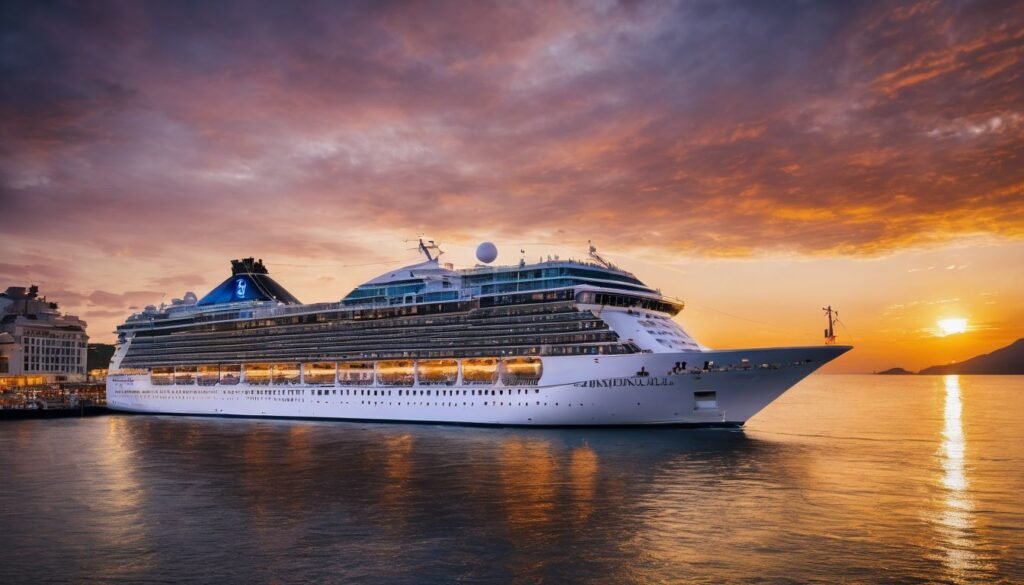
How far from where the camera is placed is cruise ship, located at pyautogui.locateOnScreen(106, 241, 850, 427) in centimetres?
4803

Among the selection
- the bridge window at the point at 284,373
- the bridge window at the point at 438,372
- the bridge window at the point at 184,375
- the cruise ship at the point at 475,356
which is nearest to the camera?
the cruise ship at the point at 475,356

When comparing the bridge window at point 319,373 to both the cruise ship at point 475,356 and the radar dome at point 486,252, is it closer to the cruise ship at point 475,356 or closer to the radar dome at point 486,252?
the cruise ship at point 475,356

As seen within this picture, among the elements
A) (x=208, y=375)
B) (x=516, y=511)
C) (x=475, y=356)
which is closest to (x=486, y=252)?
(x=475, y=356)

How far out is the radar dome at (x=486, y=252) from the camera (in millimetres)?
62969

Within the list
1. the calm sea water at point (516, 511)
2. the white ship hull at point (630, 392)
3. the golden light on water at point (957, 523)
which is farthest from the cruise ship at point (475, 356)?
the golden light on water at point (957, 523)

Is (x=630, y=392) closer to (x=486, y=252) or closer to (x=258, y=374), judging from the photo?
(x=486, y=252)

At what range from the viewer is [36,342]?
16238 cm

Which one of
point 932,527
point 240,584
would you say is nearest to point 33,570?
point 240,584

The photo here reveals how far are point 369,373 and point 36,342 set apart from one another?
445ft

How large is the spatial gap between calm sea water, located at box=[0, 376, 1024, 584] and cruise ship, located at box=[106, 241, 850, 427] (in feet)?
10.9

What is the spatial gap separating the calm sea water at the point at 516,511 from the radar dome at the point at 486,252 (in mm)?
19543

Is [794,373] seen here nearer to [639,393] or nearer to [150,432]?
[639,393]

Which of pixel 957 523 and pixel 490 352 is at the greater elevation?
pixel 490 352

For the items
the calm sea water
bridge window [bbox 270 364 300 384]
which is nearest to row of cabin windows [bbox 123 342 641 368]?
bridge window [bbox 270 364 300 384]
